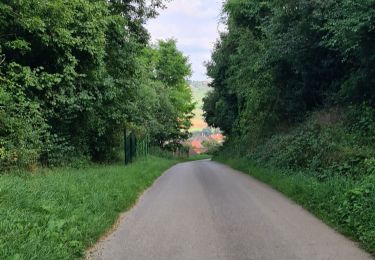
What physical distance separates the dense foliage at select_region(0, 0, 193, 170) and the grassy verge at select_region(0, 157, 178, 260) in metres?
1.87

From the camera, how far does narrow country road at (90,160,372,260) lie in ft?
22.0

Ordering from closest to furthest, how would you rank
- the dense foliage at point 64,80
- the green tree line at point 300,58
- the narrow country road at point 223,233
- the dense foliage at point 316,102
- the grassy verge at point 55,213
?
1. the grassy verge at point 55,213
2. the narrow country road at point 223,233
3. the dense foliage at point 316,102
4. the dense foliage at point 64,80
5. the green tree line at point 300,58

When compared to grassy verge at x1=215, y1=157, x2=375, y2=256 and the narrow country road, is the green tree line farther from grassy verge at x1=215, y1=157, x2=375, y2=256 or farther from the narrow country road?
the narrow country road

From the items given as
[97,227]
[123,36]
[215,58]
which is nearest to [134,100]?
[123,36]

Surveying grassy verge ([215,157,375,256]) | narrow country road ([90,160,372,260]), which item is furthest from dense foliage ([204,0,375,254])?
narrow country road ([90,160,372,260])

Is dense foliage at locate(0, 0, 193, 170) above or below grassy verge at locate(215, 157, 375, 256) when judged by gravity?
above

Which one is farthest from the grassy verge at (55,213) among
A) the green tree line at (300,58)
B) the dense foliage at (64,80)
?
the green tree line at (300,58)

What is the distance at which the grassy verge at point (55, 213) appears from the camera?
5836 mm

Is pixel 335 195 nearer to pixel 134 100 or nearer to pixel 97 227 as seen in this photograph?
pixel 97 227

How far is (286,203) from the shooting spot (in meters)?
11.3

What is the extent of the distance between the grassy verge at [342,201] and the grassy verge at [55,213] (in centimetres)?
459

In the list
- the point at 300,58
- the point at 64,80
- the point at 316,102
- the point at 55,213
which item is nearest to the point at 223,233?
the point at 55,213

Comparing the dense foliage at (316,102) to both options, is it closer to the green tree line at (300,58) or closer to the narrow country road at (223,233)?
the green tree line at (300,58)

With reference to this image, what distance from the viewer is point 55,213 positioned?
7.60 m
